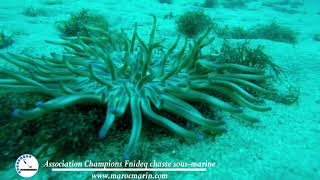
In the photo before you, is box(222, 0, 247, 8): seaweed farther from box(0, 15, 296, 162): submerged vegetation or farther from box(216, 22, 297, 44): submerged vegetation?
box(0, 15, 296, 162): submerged vegetation

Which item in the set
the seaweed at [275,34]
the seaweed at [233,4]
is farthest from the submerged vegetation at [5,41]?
the seaweed at [233,4]

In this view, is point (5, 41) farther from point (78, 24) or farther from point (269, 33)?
point (269, 33)

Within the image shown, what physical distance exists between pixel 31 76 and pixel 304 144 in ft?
9.99

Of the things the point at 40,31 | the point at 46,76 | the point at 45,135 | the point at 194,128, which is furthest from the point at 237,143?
the point at 40,31

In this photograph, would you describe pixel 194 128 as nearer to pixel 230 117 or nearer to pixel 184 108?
pixel 184 108

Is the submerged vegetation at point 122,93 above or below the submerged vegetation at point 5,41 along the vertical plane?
above

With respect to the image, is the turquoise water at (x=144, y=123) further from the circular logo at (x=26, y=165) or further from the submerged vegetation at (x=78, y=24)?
the submerged vegetation at (x=78, y=24)

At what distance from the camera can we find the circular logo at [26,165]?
106 inches

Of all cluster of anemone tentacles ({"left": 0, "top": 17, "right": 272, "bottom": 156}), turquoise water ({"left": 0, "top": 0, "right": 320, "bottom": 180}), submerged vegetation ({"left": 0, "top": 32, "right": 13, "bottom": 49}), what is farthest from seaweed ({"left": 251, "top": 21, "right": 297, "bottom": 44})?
submerged vegetation ({"left": 0, "top": 32, "right": 13, "bottom": 49})

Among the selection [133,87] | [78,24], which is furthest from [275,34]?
[133,87]

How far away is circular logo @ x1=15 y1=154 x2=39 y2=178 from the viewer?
2703 millimetres

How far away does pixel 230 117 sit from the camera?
3758 mm

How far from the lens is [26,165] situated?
2717 mm

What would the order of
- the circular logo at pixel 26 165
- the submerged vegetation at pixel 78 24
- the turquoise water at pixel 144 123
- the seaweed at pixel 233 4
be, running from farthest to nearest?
the seaweed at pixel 233 4 < the submerged vegetation at pixel 78 24 < the turquoise water at pixel 144 123 < the circular logo at pixel 26 165
